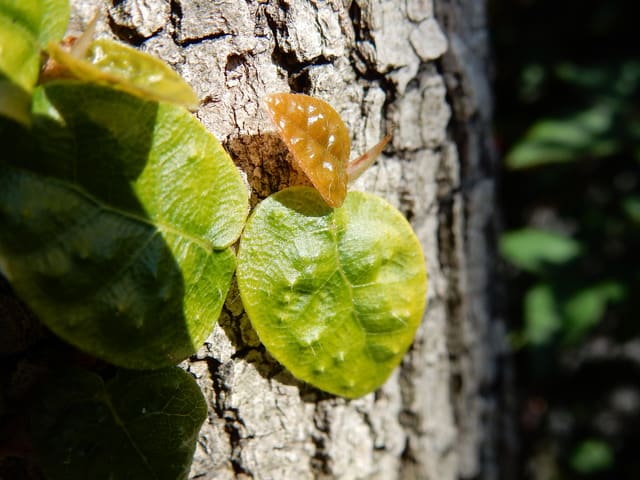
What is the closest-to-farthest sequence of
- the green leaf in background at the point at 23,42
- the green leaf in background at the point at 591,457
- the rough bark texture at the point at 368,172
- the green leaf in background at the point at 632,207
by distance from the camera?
the green leaf in background at the point at 23,42, the rough bark texture at the point at 368,172, the green leaf in background at the point at 632,207, the green leaf in background at the point at 591,457

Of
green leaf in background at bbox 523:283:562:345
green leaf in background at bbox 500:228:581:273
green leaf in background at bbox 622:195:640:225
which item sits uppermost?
green leaf in background at bbox 622:195:640:225

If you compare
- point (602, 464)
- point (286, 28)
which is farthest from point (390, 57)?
point (602, 464)

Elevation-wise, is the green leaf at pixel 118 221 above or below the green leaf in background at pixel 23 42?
below

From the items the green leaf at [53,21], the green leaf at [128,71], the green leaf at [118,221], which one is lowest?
the green leaf at [118,221]

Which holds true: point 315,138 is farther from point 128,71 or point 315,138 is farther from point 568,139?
point 568,139

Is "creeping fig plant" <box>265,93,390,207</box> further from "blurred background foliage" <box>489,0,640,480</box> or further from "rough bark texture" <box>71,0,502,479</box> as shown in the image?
"blurred background foliage" <box>489,0,640,480</box>

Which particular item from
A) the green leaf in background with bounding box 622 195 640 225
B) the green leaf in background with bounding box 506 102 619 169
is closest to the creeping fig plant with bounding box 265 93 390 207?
the green leaf in background with bounding box 506 102 619 169

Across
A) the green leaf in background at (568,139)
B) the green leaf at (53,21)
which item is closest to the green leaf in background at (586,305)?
the green leaf in background at (568,139)

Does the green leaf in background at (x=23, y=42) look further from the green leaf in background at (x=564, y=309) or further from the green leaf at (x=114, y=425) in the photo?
the green leaf in background at (x=564, y=309)

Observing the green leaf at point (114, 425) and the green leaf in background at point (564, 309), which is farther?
the green leaf in background at point (564, 309)
